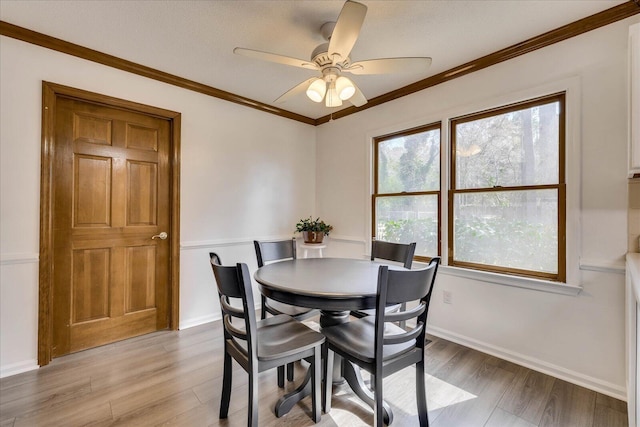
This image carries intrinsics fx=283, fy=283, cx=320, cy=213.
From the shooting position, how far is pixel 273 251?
2590mm

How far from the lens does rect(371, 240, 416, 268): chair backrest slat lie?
2281mm

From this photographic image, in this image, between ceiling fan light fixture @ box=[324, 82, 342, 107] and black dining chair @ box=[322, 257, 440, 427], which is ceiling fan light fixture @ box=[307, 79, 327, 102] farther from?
black dining chair @ box=[322, 257, 440, 427]

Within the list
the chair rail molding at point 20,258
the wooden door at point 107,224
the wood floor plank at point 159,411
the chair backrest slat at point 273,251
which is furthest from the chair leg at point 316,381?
the chair rail molding at point 20,258

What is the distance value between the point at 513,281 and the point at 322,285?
1.68 meters

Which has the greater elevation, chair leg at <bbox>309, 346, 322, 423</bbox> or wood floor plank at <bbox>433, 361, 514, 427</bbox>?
chair leg at <bbox>309, 346, 322, 423</bbox>

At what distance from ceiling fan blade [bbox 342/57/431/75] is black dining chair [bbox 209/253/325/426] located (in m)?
1.48

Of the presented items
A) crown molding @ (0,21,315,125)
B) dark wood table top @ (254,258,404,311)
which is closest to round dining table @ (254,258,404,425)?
dark wood table top @ (254,258,404,311)

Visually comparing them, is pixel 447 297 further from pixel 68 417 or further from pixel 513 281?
pixel 68 417

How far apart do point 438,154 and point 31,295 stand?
12.1 ft

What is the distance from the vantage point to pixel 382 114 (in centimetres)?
330

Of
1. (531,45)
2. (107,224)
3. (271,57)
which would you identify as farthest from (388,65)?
(107,224)

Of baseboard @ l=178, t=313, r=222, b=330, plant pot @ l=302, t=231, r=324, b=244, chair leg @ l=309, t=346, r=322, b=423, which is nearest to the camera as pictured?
chair leg @ l=309, t=346, r=322, b=423

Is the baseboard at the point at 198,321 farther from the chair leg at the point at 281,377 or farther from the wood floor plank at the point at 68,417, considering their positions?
the chair leg at the point at 281,377

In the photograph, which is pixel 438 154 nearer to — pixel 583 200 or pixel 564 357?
pixel 583 200
